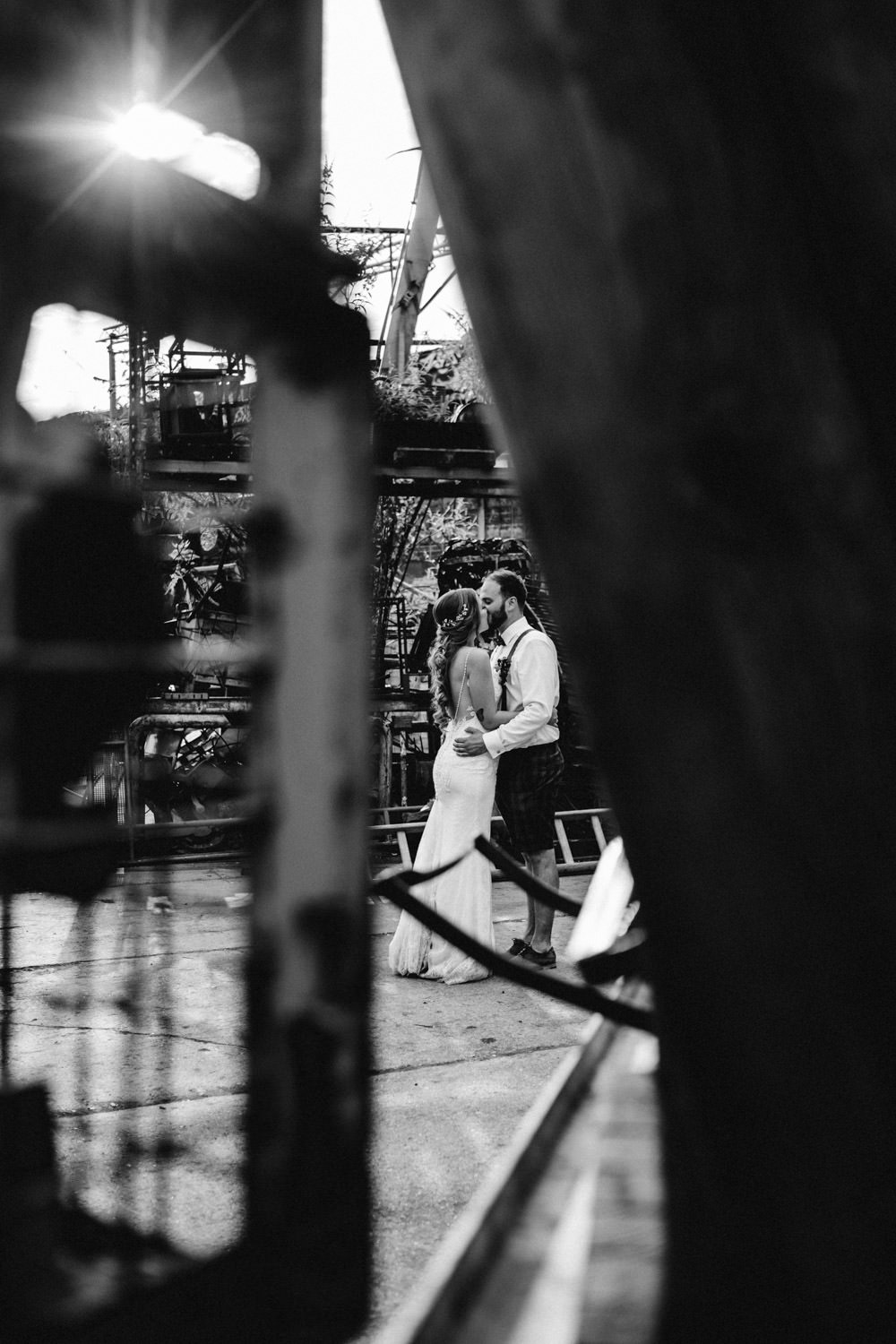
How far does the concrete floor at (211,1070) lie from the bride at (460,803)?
16 centimetres

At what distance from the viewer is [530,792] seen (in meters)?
5.66

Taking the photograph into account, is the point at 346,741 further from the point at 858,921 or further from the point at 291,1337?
the point at 291,1337

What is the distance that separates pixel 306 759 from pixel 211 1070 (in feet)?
12.0

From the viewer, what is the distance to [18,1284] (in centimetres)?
105

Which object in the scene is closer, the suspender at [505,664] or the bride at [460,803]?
the bride at [460,803]

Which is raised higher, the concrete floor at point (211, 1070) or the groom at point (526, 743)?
the groom at point (526, 743)

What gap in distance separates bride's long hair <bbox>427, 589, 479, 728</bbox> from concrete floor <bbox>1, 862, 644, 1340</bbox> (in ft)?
4.78

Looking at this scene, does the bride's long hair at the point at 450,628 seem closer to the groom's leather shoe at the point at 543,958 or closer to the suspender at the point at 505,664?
the suspender at the point at 505,664

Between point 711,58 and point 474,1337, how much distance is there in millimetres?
1105

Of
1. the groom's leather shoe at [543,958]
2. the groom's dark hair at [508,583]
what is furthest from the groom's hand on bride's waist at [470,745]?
the groom's leather shoe at [543,958]

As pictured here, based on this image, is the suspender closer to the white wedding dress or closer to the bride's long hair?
the bride's long hair

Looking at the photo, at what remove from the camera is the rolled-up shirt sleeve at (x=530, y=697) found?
5457 millimetres

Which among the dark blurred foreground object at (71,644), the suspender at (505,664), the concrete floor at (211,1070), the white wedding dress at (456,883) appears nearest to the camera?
the dark blurred foreground object at (71,644)

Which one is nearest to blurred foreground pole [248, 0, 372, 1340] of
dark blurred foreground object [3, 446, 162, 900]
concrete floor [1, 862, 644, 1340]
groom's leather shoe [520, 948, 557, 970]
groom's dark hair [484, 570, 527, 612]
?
dark blurred foreground object [3, 446, 162, 900]
